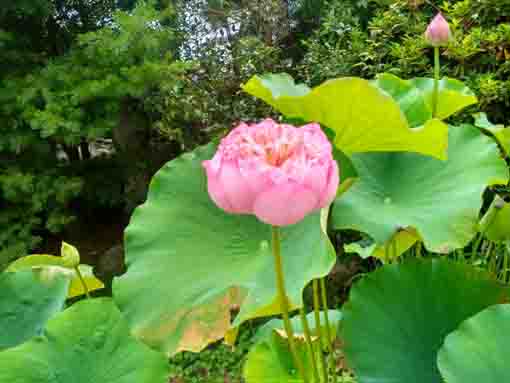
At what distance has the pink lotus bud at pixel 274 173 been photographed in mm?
358

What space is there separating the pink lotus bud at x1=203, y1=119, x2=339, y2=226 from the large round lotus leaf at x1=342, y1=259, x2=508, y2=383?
0.17m

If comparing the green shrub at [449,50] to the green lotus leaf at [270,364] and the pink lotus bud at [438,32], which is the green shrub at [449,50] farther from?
the green lotus leaf at [270,364]

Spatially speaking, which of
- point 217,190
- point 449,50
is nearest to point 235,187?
point 217,190

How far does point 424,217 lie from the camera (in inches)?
21.2

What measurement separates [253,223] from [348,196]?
109 mm

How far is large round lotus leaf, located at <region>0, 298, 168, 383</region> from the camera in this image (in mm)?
462

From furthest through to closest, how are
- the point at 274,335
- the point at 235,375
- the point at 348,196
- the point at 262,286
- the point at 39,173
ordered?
the point at 39,173, the point at 235,375, the point at 274,335, the point at 348,196, the point at 262,286

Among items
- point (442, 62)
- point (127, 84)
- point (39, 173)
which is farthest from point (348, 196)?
point (39, 173)

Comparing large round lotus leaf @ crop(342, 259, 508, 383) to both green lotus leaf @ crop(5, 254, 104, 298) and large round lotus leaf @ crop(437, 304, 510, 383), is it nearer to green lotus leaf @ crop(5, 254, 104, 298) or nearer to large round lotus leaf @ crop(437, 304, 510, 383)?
large round lotus leaf @ crop(437, 304, 510, 383)

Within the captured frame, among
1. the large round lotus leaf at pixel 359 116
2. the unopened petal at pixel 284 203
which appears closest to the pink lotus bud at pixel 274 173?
the unopened petal at pixel 284 203

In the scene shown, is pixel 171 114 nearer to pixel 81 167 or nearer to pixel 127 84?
pixel 127 84

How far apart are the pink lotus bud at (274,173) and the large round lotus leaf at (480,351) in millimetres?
173

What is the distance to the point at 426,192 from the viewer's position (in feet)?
1.89

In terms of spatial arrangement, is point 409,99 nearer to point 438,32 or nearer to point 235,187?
point 438,32
